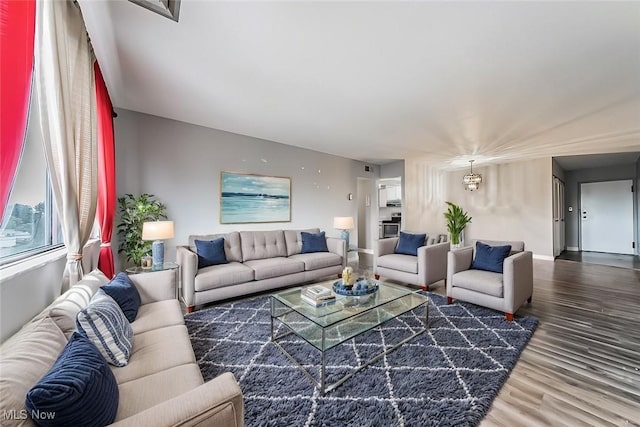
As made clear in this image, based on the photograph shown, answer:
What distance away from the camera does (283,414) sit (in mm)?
1518

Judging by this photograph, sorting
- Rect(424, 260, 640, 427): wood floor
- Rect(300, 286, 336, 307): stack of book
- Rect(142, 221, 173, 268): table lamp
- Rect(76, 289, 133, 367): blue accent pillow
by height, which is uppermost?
Rect(142, 221, 173, 268): table lamp

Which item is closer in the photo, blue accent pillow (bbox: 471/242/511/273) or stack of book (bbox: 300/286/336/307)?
stack of book (bbox: 300/286/336/307)

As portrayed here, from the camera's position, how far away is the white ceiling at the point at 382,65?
5.92 ft

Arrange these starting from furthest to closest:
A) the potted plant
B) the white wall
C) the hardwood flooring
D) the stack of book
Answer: the white wall < the hardwood flooring < the potted plant < the stack of book

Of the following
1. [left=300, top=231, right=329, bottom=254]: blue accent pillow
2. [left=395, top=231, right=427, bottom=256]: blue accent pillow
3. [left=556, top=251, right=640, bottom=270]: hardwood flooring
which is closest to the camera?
[left=395, top=231, right=427, bottom=256]: blue accent pillow

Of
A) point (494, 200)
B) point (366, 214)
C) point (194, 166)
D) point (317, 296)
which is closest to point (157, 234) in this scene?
point (194, 166)

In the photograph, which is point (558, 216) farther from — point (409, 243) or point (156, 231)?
point (156, 231)

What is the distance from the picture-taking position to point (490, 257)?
3158 millimetres

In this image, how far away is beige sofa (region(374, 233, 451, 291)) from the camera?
11.8 ft

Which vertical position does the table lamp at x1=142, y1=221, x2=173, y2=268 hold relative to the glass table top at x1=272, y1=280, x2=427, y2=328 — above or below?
above

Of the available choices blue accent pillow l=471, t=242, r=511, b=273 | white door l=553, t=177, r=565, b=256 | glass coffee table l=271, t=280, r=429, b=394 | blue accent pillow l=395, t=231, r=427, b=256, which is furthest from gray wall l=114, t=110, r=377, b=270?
white door l=553, t=177, r=565, b=256

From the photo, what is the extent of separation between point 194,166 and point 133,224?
1.21 meters

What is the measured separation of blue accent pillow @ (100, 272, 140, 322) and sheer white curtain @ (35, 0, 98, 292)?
27 centimetres

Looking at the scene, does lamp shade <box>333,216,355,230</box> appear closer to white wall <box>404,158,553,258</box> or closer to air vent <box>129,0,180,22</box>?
white wall <box>404,158,553,258</box>
